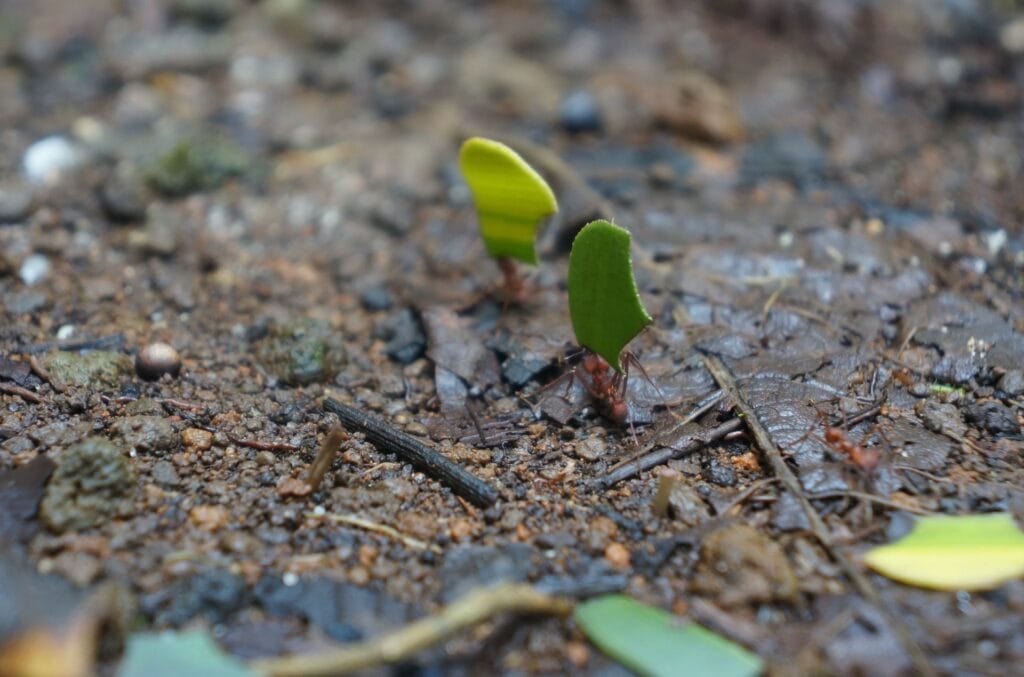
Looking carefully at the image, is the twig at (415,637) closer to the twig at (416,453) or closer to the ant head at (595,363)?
the twig at (416,453)

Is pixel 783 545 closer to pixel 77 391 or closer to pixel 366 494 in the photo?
pixel 366 494

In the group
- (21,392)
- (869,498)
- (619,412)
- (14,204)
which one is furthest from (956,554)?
(14,204)

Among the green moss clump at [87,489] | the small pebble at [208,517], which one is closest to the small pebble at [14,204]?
the green moss clump at [87,489]

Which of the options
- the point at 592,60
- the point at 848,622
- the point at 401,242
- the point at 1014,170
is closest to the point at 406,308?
the point at 401,242

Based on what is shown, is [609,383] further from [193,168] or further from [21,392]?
[193,168]

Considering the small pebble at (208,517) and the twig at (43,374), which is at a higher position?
the small pebble at (208,517)

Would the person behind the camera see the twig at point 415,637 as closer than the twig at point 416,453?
Yes
